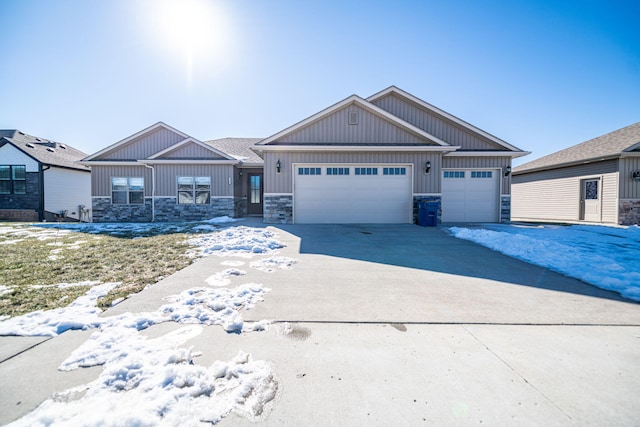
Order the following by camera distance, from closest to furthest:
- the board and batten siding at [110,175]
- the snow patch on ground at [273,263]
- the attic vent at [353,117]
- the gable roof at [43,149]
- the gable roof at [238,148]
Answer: the snow patch on ground at [273,263] → the attic vent at [353,117] → the board and batten siding at [110,175] → the gable roof at [238,148] → the gable roof at [43,149]

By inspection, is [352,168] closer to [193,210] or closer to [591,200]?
[193,210]

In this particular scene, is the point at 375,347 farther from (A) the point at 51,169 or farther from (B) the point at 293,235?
(A) the point at 51,169

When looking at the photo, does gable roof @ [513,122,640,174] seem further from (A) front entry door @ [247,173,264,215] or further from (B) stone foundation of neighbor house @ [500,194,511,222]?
(A) front entry door @ [247,173,264,215]

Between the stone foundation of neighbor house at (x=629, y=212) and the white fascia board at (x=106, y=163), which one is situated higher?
the white fascia board at (x=106, y=163)

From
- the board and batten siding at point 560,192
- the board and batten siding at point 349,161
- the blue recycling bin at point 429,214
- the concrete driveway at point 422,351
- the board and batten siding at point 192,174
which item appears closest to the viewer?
the concrete driveway at point 422,351

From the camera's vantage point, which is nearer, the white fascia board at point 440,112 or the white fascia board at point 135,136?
the white fascia board at point 440,112

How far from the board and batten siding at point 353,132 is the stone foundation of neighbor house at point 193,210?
486cm

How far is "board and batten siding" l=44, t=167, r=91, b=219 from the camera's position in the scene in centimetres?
1589

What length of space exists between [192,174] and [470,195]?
1321cm

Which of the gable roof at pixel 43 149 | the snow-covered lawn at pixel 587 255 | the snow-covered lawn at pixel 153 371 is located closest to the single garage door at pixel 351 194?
the snow-covered lawn at pixel 587 255

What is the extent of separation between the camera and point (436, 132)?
1289cm

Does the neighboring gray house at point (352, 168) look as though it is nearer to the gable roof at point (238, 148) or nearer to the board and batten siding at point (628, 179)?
the gable roof at point (238, 148)

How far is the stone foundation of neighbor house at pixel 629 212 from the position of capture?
39.9 ft

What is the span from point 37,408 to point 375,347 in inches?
86.9
